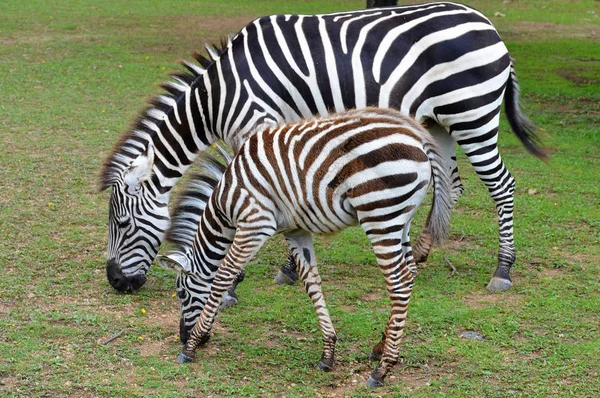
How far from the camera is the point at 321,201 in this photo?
17.8 feet

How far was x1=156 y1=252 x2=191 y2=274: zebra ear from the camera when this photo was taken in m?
5.88

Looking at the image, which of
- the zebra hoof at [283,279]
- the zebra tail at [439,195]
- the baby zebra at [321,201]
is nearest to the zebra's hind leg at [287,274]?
the zebra hoof at [283,279]

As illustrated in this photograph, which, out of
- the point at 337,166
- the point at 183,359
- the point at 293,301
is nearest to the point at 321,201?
the point at 337,166

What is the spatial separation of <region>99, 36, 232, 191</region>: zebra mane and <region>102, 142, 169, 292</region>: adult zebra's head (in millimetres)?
232

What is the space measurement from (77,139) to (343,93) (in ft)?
18.5

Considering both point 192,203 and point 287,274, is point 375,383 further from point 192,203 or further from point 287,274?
point 192,203

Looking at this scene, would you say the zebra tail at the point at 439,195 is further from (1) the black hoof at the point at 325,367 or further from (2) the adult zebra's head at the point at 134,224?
(2) the adult zebra's head at the point at 134,224

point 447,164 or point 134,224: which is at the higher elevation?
point 447,164

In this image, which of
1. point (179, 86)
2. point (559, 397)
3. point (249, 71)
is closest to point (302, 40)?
point (249, 71)

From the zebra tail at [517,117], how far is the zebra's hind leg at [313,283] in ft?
9.91

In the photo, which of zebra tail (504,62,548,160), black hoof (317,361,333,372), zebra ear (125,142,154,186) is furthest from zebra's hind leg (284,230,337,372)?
zebra tail (504,62,548,160)

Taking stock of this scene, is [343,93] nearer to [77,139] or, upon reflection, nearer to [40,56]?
[77,139]

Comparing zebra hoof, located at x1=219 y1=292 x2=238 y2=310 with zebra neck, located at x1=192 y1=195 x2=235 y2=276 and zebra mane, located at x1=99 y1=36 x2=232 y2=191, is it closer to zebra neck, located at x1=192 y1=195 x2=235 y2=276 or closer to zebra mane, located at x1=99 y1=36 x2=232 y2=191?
zebra neck, located at x1=192 y1=195 x2=235 y2=276

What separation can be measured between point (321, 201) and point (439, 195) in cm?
84
